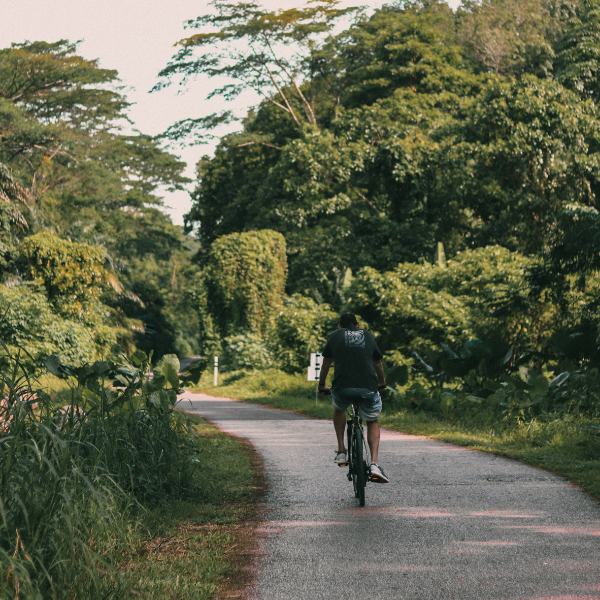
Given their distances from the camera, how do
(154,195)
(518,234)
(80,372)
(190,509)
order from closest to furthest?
(190,509) < (80,372) < (518,234) < (154,195)

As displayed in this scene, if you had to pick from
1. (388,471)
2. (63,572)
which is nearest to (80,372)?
(388,471)

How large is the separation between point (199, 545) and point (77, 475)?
1.03 m

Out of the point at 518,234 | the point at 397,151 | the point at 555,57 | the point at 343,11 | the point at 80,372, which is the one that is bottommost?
the point at 80,372

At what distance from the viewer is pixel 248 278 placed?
3488cm

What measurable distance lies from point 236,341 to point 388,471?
83.4 ft

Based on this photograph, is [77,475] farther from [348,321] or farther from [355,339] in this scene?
[348,321]

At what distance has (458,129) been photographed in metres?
25.9

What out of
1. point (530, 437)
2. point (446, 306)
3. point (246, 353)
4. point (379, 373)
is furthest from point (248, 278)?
point (379, 373)

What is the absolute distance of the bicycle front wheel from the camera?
21.5 ft

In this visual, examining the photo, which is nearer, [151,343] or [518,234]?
[518,234]

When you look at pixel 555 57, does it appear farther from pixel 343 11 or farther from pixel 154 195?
pixel 154 195

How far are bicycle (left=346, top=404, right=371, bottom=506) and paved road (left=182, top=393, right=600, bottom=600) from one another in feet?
0.60

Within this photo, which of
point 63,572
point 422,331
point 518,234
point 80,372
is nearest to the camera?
point 63,572

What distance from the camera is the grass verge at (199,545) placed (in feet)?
14.0
